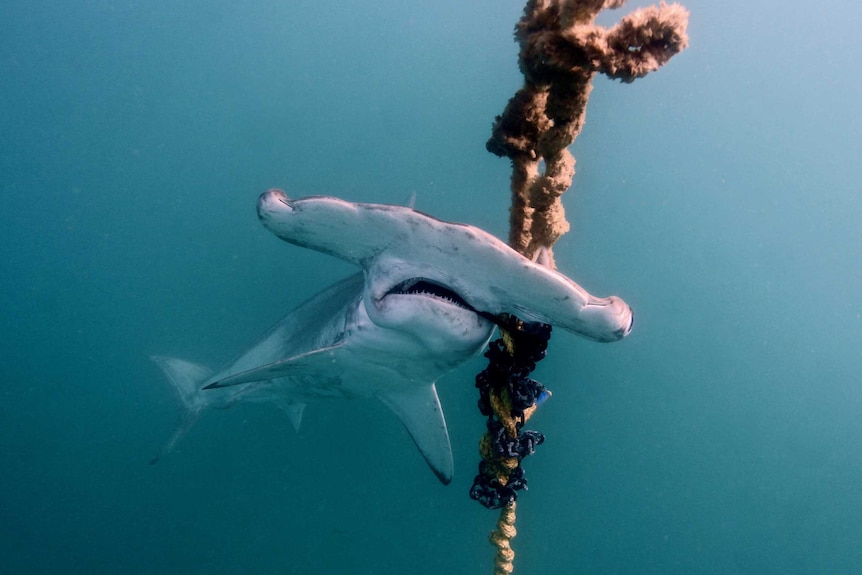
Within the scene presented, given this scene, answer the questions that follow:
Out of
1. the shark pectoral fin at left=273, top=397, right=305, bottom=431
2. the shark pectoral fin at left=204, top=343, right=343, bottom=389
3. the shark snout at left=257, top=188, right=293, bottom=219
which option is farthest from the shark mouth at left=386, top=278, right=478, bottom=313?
the shark pectoral fin at left=273, top=397, right=305, bottom=431

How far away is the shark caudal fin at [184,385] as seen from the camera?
298 inches

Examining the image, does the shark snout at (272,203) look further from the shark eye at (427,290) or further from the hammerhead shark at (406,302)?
the shark eye at (427,290)

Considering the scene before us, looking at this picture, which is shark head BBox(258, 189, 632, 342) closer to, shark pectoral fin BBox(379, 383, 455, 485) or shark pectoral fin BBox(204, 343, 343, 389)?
shark pectoral fin BBox(204, 343, 343, 389)

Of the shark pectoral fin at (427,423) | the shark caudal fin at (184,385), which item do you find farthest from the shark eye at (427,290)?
the shark caudal fin at (184,385)

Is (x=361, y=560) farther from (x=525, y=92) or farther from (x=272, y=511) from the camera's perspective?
(x=525, y=92)

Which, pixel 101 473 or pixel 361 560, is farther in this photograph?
pixel 101 473

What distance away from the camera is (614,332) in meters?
2.38

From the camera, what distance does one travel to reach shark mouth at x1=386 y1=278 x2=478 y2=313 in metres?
3.11

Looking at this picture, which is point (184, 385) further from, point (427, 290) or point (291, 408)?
point (427, 290)

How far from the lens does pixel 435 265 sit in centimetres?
270

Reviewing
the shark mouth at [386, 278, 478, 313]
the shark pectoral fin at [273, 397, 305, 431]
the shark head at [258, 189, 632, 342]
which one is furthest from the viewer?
the shark pectoral fin at [273, 397, 305, 431]

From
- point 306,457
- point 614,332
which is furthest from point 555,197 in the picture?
point 306,457

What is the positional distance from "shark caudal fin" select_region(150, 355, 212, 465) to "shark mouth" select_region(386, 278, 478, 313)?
5.40 metres

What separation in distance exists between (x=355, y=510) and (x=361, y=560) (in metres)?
2.13
